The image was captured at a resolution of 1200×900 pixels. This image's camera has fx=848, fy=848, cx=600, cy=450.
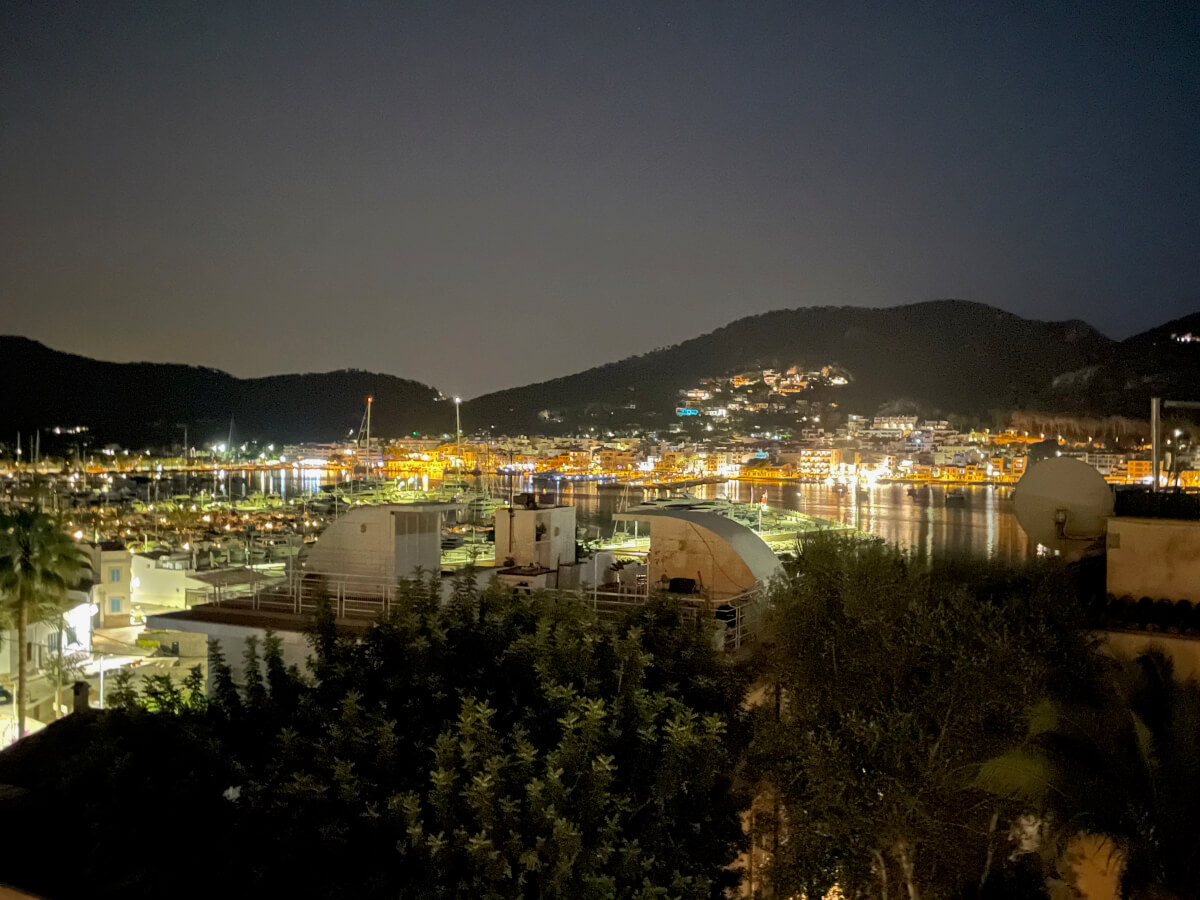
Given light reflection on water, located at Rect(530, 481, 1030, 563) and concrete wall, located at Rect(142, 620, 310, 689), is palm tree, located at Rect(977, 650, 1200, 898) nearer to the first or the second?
concrete wall, located at Rect(142, 620, 310, 689)

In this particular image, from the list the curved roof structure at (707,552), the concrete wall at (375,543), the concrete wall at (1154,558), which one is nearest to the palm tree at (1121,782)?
the concrete wall at (1154,558)

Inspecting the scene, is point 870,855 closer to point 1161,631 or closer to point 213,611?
point 1161,631

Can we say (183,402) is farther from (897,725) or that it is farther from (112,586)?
(897,725)

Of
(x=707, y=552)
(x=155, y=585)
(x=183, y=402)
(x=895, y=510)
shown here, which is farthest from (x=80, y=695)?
(x=183, y=402)

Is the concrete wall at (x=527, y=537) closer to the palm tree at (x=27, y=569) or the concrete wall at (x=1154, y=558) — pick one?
the concrete wall at (x=1154, y=558)

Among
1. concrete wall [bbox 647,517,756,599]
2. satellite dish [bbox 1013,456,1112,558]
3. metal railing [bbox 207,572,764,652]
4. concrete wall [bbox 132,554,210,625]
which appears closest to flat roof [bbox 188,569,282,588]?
metal railing [bbox 207,572,764,652]

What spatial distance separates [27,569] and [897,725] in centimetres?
1591

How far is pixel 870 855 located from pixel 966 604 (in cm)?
Answer: 204

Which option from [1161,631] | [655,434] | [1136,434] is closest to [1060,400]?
[1136,434]

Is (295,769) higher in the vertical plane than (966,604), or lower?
lower

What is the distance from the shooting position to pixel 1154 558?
350 inches

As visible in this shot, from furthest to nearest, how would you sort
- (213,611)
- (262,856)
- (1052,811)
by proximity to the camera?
(213,611), (1052,811), (262,856)

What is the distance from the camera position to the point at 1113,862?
6914mm

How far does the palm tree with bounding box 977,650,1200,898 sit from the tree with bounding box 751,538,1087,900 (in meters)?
0.28
